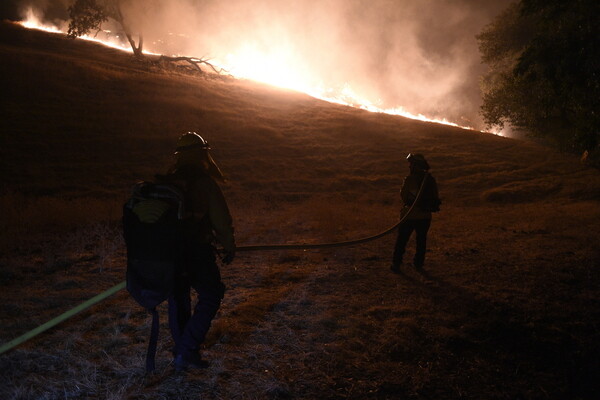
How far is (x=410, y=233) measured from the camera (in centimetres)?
633

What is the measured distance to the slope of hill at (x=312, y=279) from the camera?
138 inches

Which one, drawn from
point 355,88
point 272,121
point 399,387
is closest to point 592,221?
point 399,387

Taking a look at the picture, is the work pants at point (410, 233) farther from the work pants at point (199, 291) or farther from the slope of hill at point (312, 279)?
the work pants at point (199, 291)

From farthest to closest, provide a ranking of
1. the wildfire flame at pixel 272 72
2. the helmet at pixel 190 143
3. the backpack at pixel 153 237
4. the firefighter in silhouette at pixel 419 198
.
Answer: the wildfire flame at pixel 272 72
the firefighter in silhouette at pixel 419 198
the helmet at pixel 190 143
the backpack at pixel 153 237

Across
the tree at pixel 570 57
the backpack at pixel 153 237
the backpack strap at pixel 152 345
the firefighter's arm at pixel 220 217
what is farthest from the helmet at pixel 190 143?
the tree at pixel 570 57

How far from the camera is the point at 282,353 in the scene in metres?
3.88

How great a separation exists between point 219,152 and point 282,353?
50.8 ft

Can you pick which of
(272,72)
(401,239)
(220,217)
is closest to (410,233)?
(401,239)

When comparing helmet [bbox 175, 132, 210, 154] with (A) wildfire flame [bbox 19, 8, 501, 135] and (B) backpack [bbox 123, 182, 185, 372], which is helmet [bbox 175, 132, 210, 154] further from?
(A) wildfire flame [bbox 19, 8, 501, 135]

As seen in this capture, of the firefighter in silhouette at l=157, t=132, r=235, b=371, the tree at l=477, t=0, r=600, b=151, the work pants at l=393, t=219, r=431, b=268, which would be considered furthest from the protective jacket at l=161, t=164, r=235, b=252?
the tree at l=477, t=0, r=600, b=151

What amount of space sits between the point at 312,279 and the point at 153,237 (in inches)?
137

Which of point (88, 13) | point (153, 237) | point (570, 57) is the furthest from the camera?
point (88, 13)

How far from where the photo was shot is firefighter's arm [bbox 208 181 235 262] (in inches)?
132

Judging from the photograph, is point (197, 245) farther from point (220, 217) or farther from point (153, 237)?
point (153, 237)
